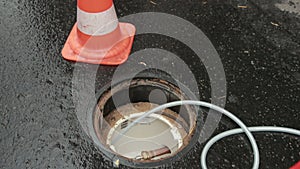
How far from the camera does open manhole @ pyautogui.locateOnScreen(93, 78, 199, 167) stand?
7.39 feet

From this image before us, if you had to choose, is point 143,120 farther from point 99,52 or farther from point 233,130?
point 233,130

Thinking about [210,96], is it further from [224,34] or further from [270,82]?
[224,34]

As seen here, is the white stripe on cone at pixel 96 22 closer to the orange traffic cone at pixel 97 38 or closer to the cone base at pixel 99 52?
the orange traffic cone at pixel 97 38

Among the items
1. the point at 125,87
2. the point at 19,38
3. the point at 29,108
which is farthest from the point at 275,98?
the point at 19,38

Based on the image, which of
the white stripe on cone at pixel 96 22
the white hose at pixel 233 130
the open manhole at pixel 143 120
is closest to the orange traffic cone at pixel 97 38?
the white stripe on cone at pixel 96 22

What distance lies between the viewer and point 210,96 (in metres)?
2.25

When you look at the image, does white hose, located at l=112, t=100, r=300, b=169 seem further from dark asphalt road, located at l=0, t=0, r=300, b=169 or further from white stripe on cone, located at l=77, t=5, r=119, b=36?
white stripe on cone, located at l=77, t=5, r=119, b=36

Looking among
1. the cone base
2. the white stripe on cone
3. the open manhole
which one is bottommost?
the open manhole

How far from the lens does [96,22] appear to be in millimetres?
2361

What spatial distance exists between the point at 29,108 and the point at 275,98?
55.4 inches

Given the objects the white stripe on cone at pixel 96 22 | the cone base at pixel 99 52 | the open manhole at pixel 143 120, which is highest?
the white stripe on cone at pixel 96 22

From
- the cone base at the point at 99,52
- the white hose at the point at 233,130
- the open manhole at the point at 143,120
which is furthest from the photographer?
the cone base at the point at 99,52

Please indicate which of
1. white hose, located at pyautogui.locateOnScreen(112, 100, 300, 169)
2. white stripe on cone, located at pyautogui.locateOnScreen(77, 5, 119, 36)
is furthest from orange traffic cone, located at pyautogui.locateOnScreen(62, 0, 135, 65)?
white hose, located at pyautogui.locateOnScreen(112, 100, 300, 169)

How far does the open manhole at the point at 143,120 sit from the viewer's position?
225cm
